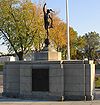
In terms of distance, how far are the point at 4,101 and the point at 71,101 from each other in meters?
3.25

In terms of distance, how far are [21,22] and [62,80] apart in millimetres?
31515

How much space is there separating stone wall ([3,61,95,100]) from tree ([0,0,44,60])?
99.7 ft

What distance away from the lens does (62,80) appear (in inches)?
719

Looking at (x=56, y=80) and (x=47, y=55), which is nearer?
(x=56, y=80)

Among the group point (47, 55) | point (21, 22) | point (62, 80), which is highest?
point (21, 22)

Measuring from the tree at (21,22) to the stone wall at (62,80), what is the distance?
30400 mm

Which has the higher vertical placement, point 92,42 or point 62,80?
point 92,42

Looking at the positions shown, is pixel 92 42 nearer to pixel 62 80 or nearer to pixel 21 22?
pixel 21 22

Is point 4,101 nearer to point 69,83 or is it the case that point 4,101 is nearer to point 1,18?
point 69,83

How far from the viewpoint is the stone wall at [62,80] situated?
1820 centimetres

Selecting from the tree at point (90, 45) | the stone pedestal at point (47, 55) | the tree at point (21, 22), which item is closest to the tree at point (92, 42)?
the tree at point (90, 45)

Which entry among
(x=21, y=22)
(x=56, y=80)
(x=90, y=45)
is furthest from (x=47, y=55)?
(x=90, y=45)

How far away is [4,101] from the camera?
17547mm

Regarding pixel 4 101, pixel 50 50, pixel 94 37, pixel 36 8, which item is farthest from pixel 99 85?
pixel 94 37
